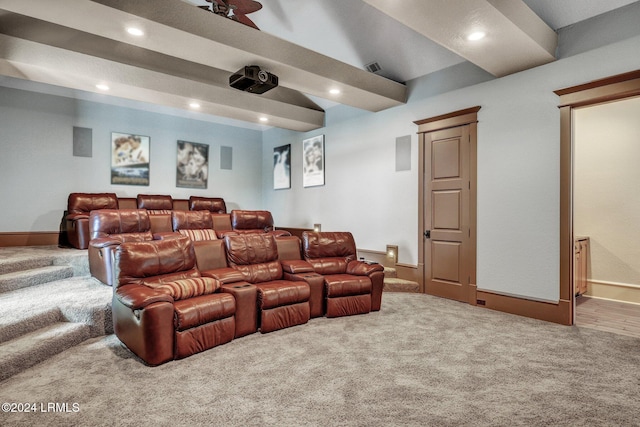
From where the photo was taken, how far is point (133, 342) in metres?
2.82

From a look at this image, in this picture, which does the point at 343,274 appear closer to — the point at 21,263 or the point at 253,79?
the point at 253,79

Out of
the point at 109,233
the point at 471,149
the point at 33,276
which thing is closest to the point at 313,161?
the point at 471,149

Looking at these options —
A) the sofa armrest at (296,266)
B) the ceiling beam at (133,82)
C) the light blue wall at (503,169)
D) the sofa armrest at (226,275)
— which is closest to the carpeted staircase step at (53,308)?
the sofa armrest at (226,275)

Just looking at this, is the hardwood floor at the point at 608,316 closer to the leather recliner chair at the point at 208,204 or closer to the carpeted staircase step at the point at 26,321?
the carpeted staircase step at the point at 26,321

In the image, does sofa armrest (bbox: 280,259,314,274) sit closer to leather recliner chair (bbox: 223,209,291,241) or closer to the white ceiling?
leather recliner chair (bbox: 223,209,291,241)

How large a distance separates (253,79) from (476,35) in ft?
8.20

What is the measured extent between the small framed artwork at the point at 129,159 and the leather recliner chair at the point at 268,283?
166 inches

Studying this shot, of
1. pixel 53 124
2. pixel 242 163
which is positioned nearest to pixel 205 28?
pixel 53 124

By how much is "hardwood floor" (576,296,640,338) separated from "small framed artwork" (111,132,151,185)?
777 centimetres

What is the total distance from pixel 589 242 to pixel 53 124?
929 centimetres

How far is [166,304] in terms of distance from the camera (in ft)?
9.07

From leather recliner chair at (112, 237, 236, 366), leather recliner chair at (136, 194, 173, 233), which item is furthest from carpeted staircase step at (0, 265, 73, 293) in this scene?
leather recliner chair at (136, 194, 173, 233)

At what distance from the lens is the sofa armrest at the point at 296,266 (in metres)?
4.12

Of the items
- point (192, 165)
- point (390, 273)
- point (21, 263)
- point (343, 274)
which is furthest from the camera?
point (192, 165)
